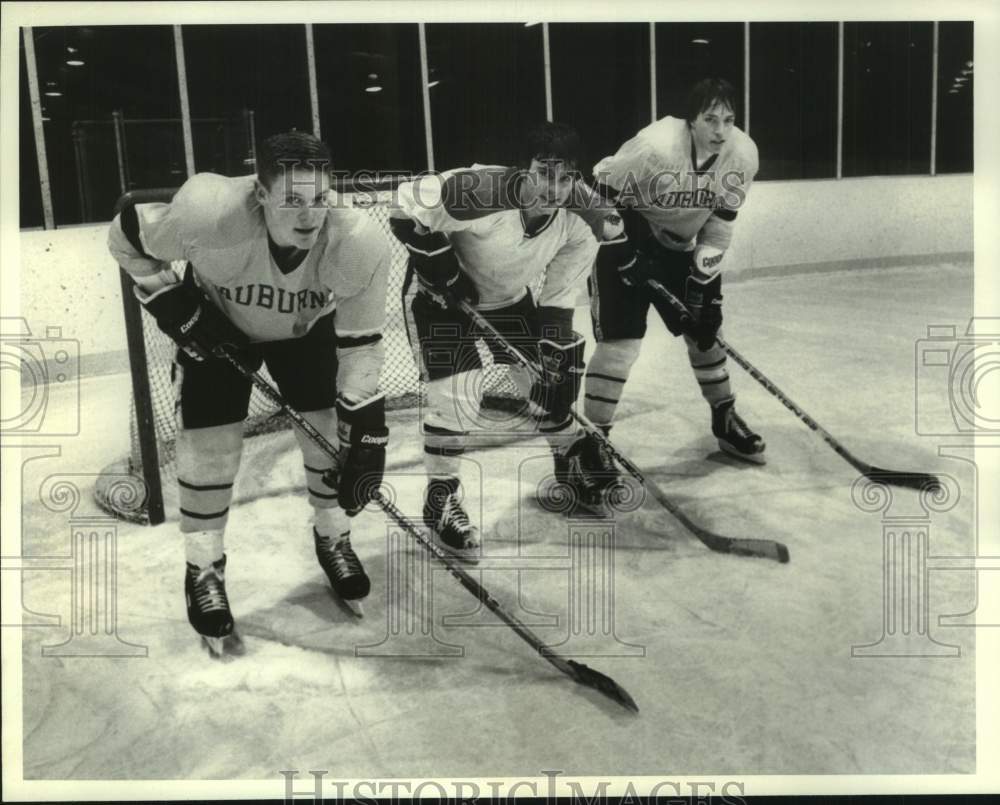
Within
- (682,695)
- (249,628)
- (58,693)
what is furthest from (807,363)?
(58,693)

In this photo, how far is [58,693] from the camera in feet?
7.19

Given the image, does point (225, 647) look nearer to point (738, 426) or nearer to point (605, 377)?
point (605, 377)

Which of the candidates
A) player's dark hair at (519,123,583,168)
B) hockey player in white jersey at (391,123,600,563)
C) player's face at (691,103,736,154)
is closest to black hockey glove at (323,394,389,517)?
hockey player in white jersey at (391,123,600,563)

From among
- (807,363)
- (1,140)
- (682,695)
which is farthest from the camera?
(807,363)

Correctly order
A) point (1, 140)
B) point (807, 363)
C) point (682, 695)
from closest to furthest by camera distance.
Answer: point (682, 695) < point (1, 140) < point (807, 363)

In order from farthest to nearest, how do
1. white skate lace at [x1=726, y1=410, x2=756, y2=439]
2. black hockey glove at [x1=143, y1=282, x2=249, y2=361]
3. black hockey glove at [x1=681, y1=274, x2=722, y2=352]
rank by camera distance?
white skate lace at [x1=726, y1=410, x2=756, y2=439] < black hockey glove at [x1=681, y1=274, x2=722, y2=352] < black hockey glove at [x1=143, y1=282, x2=249, y2=361]

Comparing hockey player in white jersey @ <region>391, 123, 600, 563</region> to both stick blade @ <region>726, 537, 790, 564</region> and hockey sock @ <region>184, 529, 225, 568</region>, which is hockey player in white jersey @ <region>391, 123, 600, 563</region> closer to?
stick blade @ <region>726, 537, 790, 564</region>

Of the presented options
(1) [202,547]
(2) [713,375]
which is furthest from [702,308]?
(1) [202,547]

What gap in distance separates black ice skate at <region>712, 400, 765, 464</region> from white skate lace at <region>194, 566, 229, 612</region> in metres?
1.36

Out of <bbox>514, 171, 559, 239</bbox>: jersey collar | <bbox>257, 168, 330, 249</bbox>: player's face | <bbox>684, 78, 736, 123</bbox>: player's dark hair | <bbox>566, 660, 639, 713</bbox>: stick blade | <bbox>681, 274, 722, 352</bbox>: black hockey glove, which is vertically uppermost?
<bbox>684, 78, 736, 123</bbox>: player's dark hair

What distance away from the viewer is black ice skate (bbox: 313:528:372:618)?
2225 millimetres

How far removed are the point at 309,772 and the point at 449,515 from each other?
26.2 inches

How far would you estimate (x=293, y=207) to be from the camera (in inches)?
79.6

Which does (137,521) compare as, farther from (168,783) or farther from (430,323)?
(430,323)
